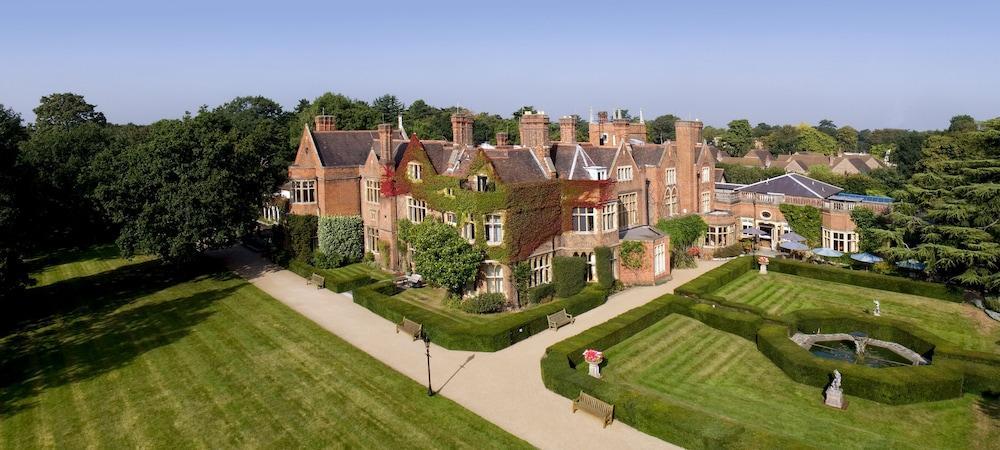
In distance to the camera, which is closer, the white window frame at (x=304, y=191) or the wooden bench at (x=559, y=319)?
the wooden bench at (x=559, y=319)

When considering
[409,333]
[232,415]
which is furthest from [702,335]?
[232,415]

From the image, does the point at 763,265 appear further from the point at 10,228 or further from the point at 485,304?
the point at 10,228

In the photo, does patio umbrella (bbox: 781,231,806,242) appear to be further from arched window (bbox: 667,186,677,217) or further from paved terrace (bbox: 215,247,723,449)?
paved terrace (bbox: 215,247,723,449)

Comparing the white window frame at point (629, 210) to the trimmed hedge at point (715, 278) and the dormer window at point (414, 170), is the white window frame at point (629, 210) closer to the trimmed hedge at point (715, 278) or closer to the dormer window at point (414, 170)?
the trimmed hedge at point (715, 278)

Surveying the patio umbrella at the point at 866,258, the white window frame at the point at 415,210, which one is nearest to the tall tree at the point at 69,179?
the white window frame at the point at 415,210

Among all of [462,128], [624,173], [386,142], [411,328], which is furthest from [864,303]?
[386,142]

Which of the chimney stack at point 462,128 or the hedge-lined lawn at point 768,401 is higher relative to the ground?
the chimney stack at point 462,128

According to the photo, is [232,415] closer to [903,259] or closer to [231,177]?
[231,177]
